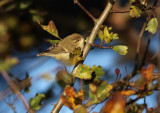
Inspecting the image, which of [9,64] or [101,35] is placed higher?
[101,35]

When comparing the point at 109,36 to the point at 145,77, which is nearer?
the point at 145,77

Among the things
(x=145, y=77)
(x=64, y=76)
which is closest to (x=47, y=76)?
(x=64, y=76)

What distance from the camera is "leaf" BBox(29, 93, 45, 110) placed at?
62cm

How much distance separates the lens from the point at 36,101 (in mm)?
625

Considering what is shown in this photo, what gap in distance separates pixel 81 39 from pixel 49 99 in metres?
0.28

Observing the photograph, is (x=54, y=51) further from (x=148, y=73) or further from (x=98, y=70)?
(x=148, y=73)

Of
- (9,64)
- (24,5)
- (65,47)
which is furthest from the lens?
(24,5)

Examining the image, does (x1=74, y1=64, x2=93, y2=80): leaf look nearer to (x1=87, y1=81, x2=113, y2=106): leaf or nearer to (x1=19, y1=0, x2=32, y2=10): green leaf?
(x1=87, y1=81, x2=113, y2=106): leaf

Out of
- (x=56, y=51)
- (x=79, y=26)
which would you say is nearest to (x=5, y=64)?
(x=56, y=51)

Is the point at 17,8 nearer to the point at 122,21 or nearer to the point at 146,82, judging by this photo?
the point at 122,21

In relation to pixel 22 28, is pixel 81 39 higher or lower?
lower

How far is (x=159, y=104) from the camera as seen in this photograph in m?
0.49

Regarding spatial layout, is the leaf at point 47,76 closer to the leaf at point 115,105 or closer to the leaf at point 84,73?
the leaf at point 84,73

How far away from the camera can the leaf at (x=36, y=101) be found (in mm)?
622
